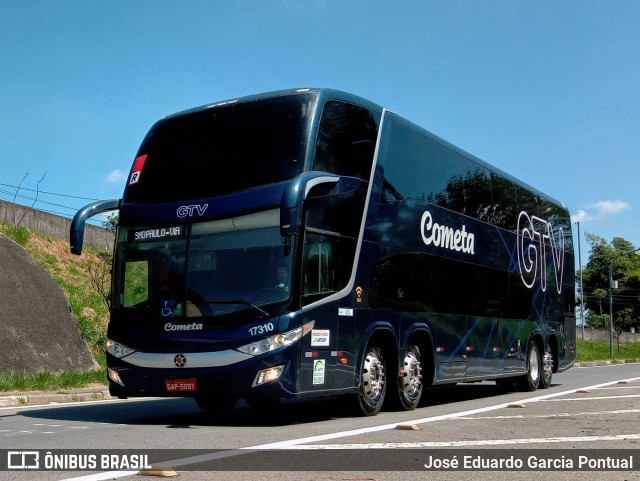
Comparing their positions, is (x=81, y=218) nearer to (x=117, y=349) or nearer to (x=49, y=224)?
(x=117, y=349)

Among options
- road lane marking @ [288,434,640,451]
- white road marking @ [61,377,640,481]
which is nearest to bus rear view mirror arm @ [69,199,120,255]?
white road marking @ [61,377,640,481]

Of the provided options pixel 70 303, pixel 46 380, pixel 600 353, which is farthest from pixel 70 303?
pixel 600 353

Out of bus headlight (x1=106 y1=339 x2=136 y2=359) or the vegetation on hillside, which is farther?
the vegetation on hillside

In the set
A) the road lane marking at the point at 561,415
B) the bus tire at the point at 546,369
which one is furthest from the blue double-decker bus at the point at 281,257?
the bus tire at the point at 546,369

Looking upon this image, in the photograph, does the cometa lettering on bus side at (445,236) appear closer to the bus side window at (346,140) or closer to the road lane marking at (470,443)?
the bus side window at (346,140)

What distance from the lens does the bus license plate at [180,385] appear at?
9.93 meters

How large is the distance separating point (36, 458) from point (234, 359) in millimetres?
3153

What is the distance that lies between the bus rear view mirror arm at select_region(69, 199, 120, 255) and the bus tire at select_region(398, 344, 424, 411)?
4811 millimetres

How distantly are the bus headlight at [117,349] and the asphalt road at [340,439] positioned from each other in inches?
33.9

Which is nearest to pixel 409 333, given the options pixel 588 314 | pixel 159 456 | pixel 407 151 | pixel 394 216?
pixel 394 216

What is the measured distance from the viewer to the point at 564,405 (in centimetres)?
1306

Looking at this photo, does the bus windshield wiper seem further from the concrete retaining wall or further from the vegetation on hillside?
the concrete retaining wall

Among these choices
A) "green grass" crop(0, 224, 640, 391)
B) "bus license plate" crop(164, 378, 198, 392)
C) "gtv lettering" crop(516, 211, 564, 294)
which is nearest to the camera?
"bus license plate" crop(164, 378, 198, 392)

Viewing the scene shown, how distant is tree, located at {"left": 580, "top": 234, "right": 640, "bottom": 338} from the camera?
97412mm
